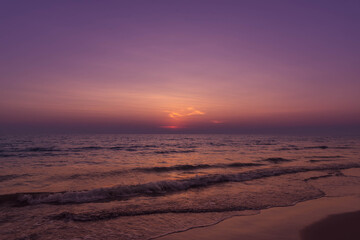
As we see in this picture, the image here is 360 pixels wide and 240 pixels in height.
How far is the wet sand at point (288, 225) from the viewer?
533cm

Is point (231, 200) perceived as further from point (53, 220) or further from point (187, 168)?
point (187, 168)

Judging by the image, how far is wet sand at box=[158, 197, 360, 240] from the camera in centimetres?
533

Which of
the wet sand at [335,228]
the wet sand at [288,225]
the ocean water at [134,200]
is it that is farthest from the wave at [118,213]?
the wet sand at [335,228]

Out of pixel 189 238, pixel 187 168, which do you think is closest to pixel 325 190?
pixel 189 238

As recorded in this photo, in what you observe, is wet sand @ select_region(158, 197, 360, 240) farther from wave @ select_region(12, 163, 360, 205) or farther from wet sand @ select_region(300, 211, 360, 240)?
wave @ select_region(12, 163, 360, 205)

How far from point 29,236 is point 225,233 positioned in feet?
15.8

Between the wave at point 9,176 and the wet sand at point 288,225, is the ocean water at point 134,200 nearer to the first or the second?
the wave at point 9,176

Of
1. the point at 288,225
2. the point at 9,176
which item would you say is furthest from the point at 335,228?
the point at 9,176

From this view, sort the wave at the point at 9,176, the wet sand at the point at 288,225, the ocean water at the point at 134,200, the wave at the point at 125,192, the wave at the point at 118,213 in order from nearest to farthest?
the wet sand at the point at 288,225 → the ocean water at the point at 134,200 → the wave at the point at 118,213 → the wave at the point at 125,192 → the wave at the point at 9,176

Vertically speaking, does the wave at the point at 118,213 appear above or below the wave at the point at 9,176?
above

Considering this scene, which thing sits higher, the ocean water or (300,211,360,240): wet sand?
(300,211,360,240): wet sand

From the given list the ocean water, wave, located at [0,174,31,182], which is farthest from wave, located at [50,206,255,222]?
wave, located at [0,174,31,182]

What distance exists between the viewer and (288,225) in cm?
595

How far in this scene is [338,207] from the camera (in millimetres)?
7531
